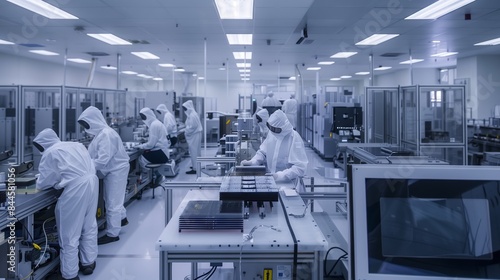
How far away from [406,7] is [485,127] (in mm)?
3460

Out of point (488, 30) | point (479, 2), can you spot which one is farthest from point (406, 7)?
point (488, 30)

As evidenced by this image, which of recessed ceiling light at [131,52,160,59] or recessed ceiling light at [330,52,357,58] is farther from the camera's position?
recessed ceiling light at [330,52,357,58]

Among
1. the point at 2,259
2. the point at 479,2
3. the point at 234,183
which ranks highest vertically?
the point at 479,2

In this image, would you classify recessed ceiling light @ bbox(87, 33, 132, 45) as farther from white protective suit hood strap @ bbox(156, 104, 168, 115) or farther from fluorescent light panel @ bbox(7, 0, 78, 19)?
white protective suit hood strap @ bbox(156, 104, 168, 115)

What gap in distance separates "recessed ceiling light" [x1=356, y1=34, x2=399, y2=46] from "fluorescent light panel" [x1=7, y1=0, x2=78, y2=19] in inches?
181

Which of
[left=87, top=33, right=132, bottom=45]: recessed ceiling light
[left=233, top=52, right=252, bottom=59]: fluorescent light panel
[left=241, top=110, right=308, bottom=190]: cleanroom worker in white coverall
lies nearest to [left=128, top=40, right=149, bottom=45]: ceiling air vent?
[left=87, top=33, right=132, bottom=45]: recessed ceiling light

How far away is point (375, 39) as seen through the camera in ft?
21.1

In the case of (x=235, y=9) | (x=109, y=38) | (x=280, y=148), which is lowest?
(x=280, y=148)

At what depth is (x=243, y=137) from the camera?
4.68m

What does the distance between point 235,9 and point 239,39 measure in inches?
76.6

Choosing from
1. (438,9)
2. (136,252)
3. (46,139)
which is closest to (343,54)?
(438,9)

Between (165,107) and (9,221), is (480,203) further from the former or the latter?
(165,107)

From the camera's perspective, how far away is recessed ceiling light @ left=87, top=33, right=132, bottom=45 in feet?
19.4

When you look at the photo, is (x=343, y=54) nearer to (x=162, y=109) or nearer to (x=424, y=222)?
(x=162, y=109)
